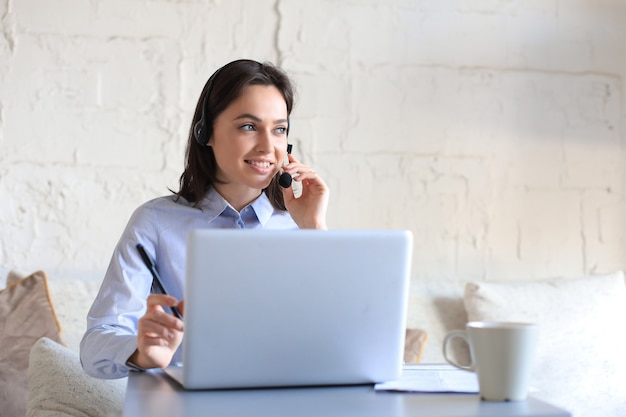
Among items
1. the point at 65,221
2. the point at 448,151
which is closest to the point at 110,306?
the point at 65,221

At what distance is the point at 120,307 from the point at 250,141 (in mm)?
423

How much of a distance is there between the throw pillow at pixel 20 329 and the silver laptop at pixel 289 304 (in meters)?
1.00

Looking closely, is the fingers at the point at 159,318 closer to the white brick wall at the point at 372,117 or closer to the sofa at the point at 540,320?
the sofa at the point at 540,320

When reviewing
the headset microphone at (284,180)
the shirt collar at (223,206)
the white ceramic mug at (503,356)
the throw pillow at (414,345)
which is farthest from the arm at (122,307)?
the throw pillow at (414,345)

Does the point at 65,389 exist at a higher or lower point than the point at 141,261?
lower

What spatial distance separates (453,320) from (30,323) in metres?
1.13

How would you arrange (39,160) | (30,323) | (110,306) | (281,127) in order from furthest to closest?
1. (39,160)
2. (30,323)
3. (281,127)
4. (110,306)

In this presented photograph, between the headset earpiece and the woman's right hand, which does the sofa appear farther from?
the woman's right hand

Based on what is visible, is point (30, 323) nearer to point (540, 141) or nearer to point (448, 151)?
point (448, 151)

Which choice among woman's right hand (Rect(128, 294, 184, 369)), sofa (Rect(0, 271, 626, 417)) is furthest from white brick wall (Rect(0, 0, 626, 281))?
woman's right hand (Rect(128, 294, 184, 369))

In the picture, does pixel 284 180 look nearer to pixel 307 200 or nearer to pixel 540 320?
pixel 307 200

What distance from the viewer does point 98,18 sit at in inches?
94.3

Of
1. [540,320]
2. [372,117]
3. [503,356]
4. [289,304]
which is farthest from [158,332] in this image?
[372,117]

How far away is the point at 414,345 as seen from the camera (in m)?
2.18
